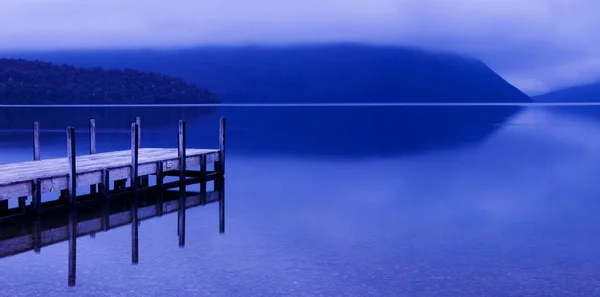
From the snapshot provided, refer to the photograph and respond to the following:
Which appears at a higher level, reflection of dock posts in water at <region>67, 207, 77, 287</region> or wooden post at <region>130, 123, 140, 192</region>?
wooden post at <region>130, 123, 140, 192</region>

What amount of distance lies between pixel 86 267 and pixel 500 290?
7.27m

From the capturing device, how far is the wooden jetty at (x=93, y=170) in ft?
57.5

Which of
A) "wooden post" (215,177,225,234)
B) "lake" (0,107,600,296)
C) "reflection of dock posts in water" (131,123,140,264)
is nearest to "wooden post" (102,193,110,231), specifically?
"lake" (0,107,600,296)

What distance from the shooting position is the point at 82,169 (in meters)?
19.5

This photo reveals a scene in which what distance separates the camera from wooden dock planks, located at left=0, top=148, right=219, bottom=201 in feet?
56.1

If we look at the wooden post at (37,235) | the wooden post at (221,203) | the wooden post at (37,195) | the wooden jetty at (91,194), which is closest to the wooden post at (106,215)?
the wooden jetty at (91,194)

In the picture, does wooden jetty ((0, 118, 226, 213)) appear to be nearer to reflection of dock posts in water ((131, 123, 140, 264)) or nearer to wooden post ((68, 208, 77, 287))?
reflection of dock posts in water ((131, 123, 140, 264))

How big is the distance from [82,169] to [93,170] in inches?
15.0

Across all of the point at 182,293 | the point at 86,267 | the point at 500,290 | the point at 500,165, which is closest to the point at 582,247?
the point at 500,290

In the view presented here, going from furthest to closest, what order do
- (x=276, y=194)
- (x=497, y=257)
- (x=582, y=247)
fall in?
(x=276, y=194), (x=582, y=247), (x=497, y=257)

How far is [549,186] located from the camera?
27.5 meters

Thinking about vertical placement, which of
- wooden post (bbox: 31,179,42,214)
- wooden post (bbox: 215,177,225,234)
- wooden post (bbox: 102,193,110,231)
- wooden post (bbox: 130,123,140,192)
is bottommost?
wooden post (bbox: 215,177,225,234)

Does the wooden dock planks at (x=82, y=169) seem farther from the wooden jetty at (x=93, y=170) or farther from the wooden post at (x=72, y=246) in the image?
the wooden post at (x=72, y=246)

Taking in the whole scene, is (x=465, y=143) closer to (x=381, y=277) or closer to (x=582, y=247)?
(x=582, y=247)
